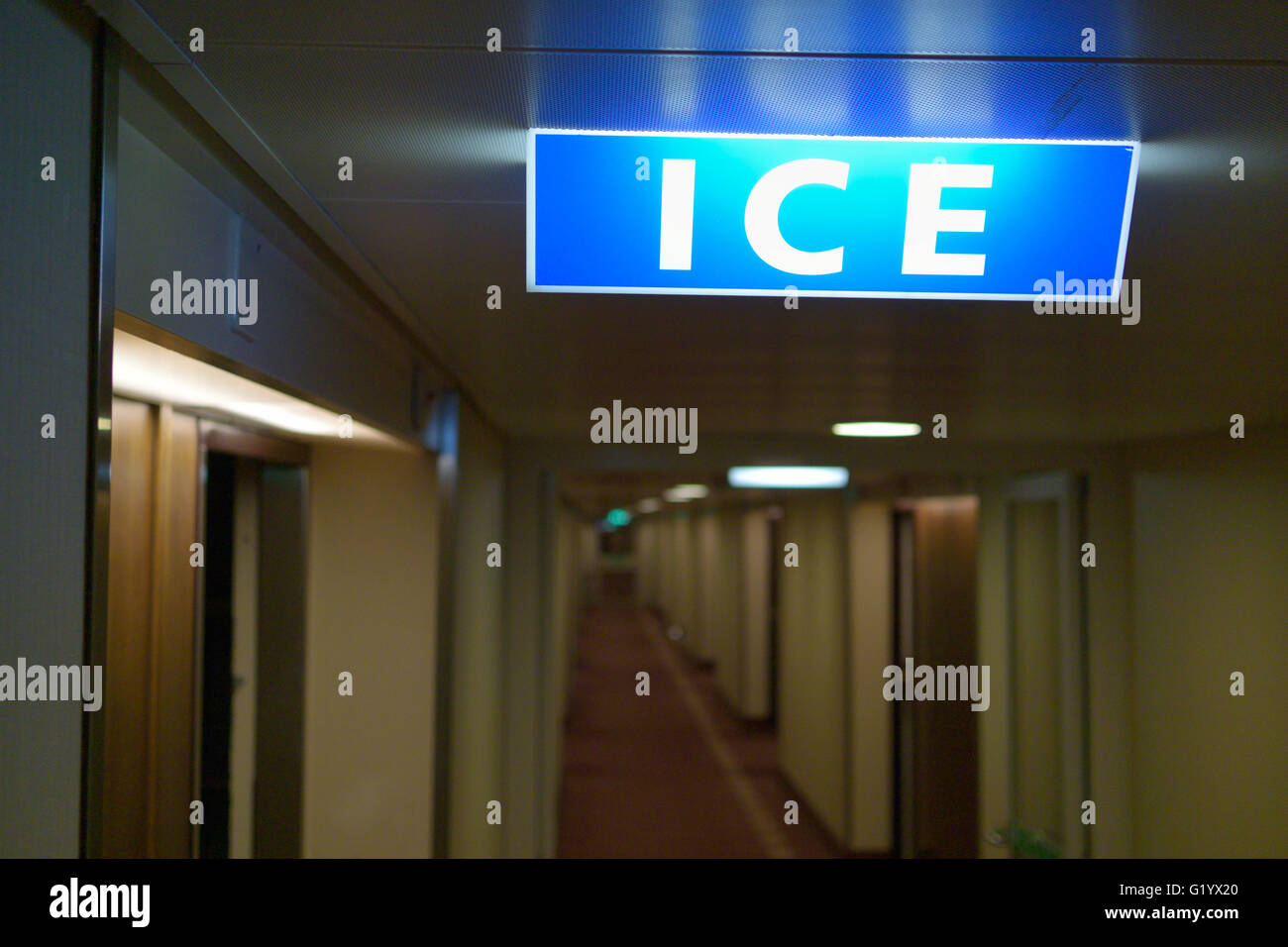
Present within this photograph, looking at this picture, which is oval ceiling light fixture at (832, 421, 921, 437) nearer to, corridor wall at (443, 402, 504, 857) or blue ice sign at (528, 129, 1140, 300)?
corridor wall at (443, 402, 504, 857)

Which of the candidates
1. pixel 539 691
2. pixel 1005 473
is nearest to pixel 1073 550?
pixel 1005 473

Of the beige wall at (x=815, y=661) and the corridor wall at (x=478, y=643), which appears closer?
the corridor wall at (x=478, y=643)

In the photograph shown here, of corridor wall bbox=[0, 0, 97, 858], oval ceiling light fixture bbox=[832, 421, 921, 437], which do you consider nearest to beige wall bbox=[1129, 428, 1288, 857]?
oval ceiling light fixture bbox=[832, 421, 921, 437]

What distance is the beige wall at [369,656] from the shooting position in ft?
12.4

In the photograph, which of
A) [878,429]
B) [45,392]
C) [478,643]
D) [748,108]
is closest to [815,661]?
[878,429]

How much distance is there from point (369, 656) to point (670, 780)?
246 inches

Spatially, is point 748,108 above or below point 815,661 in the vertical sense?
above

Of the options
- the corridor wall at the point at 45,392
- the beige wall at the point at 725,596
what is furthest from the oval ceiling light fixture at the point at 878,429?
the beige wall at the point at 725,596

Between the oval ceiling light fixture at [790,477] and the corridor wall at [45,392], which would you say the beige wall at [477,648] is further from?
the corridor wall at [45,392]

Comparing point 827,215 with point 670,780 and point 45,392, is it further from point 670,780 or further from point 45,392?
point 670,780

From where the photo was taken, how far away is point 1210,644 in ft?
14.0

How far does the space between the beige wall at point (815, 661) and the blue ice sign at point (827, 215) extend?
592 centimetres

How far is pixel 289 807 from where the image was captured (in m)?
3.62
